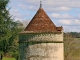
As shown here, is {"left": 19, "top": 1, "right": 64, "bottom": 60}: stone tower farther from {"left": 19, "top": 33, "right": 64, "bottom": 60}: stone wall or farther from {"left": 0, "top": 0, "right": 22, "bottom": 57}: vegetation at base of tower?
{"left": 0, "top": 0, "right": 22, "bottom": 57}: vegetation at base of tower

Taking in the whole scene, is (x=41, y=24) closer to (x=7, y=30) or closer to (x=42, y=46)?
(x=42, y=46)

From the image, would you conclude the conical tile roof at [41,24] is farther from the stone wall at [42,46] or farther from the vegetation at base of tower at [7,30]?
the vegetation at base of tower at [7,30]

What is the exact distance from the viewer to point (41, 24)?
1518 centimetres

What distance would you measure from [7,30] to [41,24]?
21.6 meters

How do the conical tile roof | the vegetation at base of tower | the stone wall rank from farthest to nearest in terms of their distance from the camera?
the vegetation at base of tower → the conical tile roof → the stone wall

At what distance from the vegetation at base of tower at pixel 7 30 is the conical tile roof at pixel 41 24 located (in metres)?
20.1

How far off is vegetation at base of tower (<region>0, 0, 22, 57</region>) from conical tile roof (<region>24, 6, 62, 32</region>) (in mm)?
20140

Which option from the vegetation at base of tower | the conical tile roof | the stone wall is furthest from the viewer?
the vegetation at base of tower

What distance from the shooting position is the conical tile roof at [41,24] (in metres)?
15.0

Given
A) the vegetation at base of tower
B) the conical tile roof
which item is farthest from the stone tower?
the vegetation at base of tower

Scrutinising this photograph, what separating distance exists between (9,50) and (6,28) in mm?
4212

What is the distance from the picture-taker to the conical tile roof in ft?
49.2

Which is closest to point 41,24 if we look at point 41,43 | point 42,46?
point 41,43

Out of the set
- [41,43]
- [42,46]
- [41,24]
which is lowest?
[42,46]
